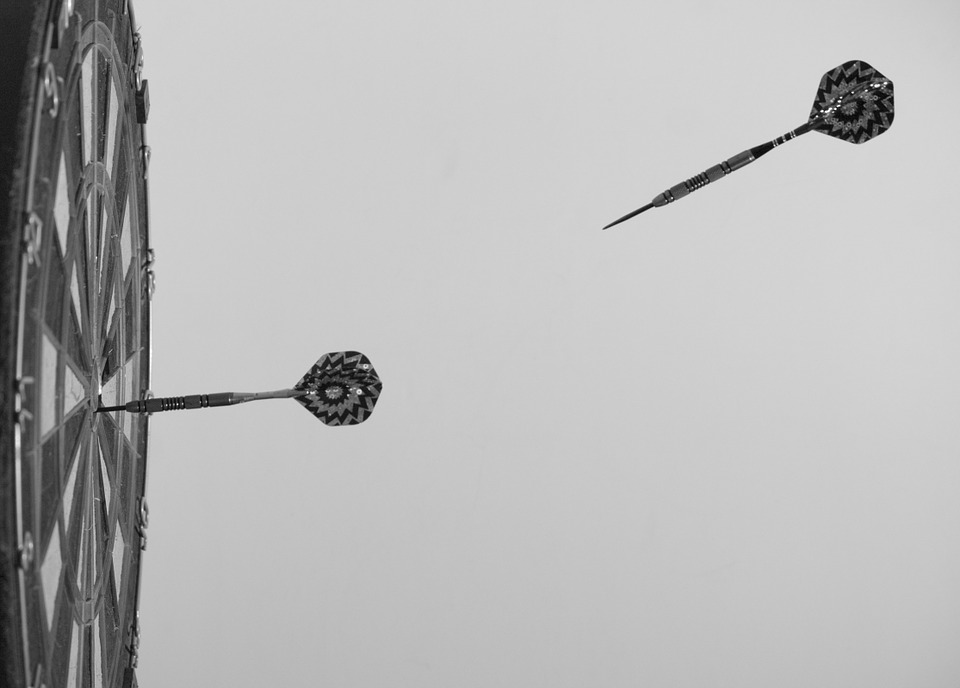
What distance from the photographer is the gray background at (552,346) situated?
172 cm

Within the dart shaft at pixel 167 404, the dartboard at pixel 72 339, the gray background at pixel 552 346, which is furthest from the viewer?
the gray background at pixel 552 346

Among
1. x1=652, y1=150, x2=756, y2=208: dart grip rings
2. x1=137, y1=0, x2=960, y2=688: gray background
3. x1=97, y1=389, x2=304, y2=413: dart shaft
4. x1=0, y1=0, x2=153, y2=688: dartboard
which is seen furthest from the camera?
x1=137, y1=0, x2=960, y2=688: gray background

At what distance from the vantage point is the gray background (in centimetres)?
172

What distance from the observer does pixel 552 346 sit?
6.05ft

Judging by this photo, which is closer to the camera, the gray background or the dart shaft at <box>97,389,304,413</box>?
the dart shaft at <box>97,389,304,413</box>

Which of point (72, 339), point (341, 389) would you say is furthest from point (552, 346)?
point (72, 339)

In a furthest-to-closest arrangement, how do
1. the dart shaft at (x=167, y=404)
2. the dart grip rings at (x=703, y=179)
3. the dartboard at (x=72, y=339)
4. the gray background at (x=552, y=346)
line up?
1. the gray background at (x=552, y=346)
2. the dart grip rings at (x=703, y=179)
3. the dart shaft at (x=167, y=404)
4. the dartboard at (x=72, y=339)

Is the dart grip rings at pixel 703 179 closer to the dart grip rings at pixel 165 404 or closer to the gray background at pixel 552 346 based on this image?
the dart grip rings at pixel 165 404

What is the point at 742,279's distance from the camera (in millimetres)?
1900

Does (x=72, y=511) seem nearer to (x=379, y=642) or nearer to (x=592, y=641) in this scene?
(x=379, y=642)

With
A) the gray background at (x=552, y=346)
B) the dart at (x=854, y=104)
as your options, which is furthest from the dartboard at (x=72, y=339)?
the gray background at (x=552, y=346)

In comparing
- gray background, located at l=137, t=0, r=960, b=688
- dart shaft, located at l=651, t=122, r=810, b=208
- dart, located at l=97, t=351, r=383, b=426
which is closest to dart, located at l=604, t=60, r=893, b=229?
dart shaft, located at l=651, t=122, r=810, b=208

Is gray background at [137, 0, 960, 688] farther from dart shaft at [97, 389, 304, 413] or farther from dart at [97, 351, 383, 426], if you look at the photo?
dart shaft at [97, 389, 304, 413]

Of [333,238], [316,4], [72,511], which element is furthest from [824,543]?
[72,511]
